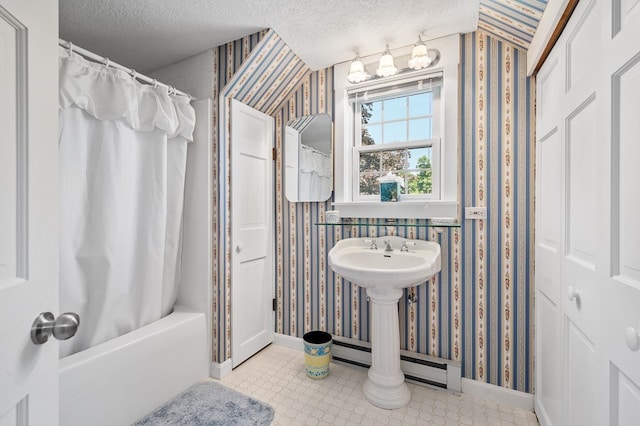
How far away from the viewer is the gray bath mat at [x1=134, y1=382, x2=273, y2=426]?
1.58 meters

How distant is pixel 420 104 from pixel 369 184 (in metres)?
0.64

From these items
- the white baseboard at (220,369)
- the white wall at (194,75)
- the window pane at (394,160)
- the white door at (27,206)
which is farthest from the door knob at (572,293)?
the white wall at (194,75)

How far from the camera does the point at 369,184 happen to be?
7.27 feet

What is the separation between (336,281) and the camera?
2234 mm

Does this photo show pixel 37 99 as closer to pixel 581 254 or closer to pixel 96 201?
pixel 96 201

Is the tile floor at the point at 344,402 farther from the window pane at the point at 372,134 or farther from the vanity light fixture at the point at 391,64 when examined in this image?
the vanity light fixture at the point at 391,64

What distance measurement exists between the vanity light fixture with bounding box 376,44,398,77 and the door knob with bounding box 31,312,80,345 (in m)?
1.91

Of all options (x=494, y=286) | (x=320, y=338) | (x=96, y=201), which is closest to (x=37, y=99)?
(x=96, y=201)

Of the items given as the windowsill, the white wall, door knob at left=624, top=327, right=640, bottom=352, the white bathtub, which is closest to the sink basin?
the windowsill

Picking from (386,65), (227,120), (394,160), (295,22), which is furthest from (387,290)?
(295,22)

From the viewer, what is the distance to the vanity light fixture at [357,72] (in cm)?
197

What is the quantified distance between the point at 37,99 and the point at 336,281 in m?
1.90

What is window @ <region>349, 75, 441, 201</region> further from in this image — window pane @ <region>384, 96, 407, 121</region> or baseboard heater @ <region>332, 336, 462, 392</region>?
baseboard heater @ <region>332, 336, 462, 392</region>

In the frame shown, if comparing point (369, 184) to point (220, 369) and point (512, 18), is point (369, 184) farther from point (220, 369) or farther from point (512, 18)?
point (220, 369)
